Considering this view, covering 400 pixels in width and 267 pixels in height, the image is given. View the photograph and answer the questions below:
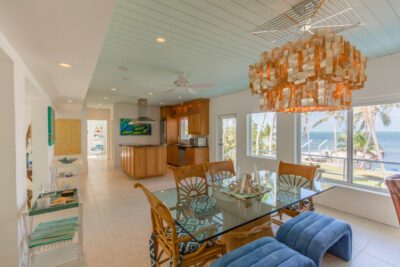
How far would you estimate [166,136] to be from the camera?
26.9 feet

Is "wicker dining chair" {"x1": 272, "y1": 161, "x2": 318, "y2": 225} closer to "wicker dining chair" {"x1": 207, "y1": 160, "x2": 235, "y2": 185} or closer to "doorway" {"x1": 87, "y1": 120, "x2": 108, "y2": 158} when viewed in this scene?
"wicker dining chair" {"x1": 207, "y1": 160, "x2": 235, "y2": 185}

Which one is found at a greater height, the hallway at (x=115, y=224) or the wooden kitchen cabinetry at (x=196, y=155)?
the wooden kitchen cabinetry at (x=196, y=155)

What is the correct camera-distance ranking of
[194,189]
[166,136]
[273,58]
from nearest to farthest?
[273,58], [194,189], [166,136]

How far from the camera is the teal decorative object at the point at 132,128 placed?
765cm

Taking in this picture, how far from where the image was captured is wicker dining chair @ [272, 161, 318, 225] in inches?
99.0

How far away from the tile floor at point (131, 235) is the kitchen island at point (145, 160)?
1.21m

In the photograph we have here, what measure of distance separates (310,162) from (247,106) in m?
2.12

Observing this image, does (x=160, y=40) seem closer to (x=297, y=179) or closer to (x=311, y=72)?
(x=311, y=72)

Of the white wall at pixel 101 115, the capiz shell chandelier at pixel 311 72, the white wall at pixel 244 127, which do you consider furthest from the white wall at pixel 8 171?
the white wall at pixel 101 115

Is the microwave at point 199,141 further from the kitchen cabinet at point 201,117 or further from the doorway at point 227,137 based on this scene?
the doorway at point 227,137

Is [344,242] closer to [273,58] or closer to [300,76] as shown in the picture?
[300,76]

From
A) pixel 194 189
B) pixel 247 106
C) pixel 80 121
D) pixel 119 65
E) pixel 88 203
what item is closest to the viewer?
pixel 194 189

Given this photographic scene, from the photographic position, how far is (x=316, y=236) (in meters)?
1.84

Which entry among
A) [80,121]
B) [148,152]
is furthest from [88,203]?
[80,121]
